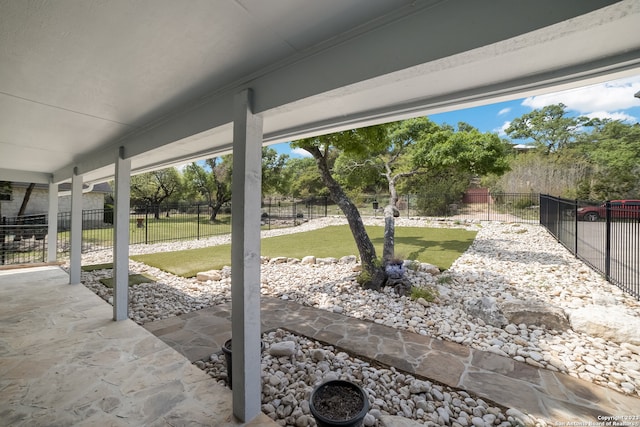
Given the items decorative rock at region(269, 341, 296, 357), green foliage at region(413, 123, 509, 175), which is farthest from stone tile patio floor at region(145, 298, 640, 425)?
green foliage at region(413, 123, 509, 175)

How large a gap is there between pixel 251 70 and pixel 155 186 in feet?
75.1

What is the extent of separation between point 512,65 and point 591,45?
10.6 inches

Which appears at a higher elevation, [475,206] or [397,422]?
[475,206]

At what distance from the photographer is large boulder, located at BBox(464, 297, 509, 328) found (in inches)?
137

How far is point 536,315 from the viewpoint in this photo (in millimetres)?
3420

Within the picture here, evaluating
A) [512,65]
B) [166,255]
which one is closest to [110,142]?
[512,65]

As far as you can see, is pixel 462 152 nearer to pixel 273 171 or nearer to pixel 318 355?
pixel 318 355

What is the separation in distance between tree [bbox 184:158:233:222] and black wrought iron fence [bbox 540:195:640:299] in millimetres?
17407

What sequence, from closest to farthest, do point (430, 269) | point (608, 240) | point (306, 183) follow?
point (608, 240), point (430, 269), point (306, 183)

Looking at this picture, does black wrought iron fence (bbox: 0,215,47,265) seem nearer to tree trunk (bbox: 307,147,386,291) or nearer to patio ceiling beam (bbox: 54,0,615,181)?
tree trunk (bbox: 307,147,386,291)

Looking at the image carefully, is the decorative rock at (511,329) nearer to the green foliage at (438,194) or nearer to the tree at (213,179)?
the green foliage at (438,194)

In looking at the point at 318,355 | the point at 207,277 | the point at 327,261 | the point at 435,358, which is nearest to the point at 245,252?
the point at 318,355

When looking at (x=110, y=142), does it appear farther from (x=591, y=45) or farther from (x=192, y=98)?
(x=591, y=45)

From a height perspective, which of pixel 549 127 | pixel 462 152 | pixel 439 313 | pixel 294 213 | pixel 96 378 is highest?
pixel 549 127
